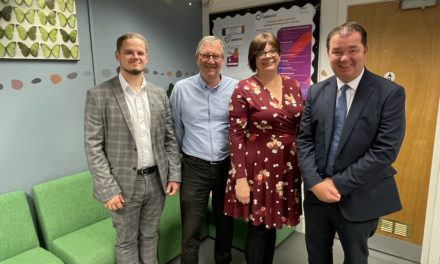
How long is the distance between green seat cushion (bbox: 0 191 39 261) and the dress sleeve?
132 centimetres

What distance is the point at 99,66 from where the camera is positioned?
235cm

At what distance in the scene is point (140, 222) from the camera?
6.04ft

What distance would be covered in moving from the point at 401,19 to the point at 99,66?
2.21 metres

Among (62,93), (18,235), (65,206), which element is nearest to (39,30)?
(62,93)

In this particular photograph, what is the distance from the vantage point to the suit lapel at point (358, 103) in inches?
52.3

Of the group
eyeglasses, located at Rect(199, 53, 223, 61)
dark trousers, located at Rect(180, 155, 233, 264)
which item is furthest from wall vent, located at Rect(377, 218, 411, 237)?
eyeglasses, located at Rect(199, 53, 223, 61)

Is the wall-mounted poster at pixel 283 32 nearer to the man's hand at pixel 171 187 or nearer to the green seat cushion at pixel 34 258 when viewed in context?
the man's hand at pixel 171 187

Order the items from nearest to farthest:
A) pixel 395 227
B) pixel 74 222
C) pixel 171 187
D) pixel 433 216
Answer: pixel 171 187 < pixel 74 222 < pixel 433 216 < pixel 395 227

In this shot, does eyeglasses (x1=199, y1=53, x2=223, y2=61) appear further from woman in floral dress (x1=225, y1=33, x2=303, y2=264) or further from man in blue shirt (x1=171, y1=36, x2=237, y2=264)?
woman in floral dress (x1=225, y1=33, x2=303, y2=264)

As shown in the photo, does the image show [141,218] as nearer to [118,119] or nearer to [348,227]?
[118,119]

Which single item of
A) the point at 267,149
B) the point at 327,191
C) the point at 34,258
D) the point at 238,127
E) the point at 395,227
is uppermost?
the point at 238,127

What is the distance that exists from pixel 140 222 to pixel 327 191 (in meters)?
1.08

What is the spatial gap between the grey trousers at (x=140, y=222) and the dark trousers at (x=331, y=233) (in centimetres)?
84

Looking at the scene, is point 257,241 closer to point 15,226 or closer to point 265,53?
point 265,53
